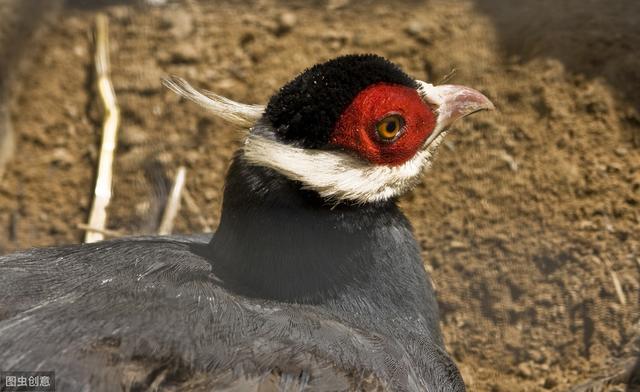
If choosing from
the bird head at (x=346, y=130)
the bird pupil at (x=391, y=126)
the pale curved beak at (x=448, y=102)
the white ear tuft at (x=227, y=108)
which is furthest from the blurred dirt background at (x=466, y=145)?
the white ear tuft at (x=227, y=108)

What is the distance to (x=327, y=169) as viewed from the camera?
2885 mm

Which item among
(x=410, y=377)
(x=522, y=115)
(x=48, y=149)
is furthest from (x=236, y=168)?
(x=48, y=149)

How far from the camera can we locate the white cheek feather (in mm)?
2855

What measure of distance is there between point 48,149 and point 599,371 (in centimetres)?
361

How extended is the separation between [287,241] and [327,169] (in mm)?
295

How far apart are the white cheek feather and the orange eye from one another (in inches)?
4.5

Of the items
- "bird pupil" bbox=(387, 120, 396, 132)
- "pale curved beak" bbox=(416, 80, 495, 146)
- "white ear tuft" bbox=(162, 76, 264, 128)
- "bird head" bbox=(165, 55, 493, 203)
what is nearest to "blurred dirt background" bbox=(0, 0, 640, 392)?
"pale curved beak" bbox=(416, 80, 495, 146)

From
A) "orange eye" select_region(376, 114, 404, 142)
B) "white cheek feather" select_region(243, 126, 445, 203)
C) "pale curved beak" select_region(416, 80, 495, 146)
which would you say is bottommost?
"white cheek feather" select_region(243, 126, 445, 203)

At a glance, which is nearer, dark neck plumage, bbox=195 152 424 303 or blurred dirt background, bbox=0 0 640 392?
dark neck plumage, bbox=195 152 424 303

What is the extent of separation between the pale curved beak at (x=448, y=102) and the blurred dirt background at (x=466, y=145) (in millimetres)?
1165

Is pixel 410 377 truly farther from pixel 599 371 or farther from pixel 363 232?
pixel 599 371

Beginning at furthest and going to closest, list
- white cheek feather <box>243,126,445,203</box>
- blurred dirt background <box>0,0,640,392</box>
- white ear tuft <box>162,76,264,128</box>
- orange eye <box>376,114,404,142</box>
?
1. blurred dirt background <box>0,0,640,392</box>
2. white ear tuft <box>162,76,264,128</box>
3. orange eye <box>376,114,404,142</box>
4. white cheek feather <box>243,126,445,203</box>

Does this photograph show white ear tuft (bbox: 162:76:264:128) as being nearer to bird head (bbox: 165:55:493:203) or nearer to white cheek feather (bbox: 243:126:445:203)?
bird head (bbox: 165:55:493:203)

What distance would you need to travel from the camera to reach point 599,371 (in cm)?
372
